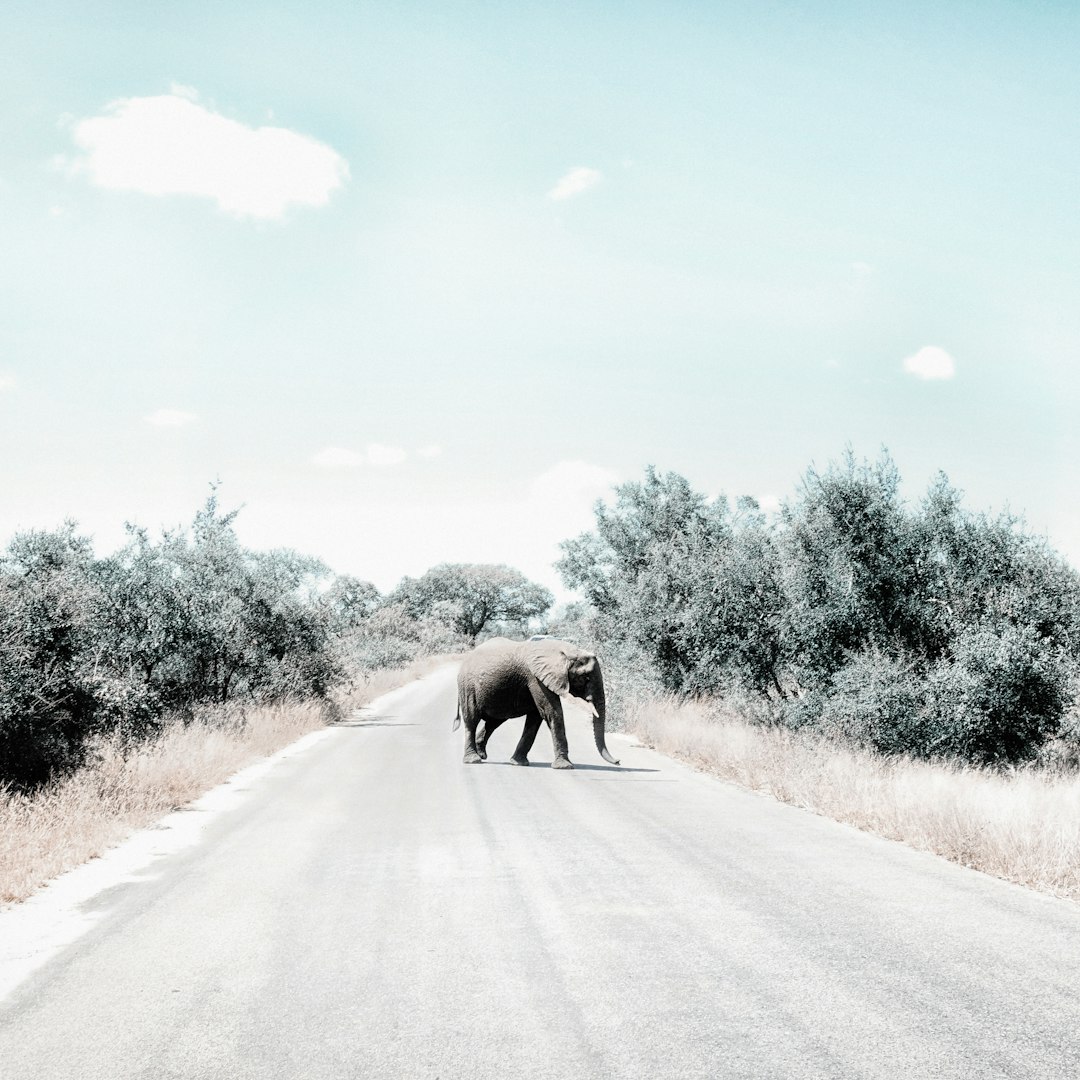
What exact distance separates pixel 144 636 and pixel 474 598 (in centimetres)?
9624

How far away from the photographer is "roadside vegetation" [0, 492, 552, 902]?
382 inches

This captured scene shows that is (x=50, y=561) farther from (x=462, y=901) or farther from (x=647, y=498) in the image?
(x=647, y=498)

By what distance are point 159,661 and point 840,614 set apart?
13870 mm

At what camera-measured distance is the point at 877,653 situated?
16.7m

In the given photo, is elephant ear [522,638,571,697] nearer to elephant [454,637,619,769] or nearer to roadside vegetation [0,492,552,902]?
elephant [454,637,619,769]

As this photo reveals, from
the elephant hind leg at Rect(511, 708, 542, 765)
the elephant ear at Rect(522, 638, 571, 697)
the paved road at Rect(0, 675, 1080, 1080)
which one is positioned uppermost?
the elephant ear at Rect(522, 638, 571, 697)

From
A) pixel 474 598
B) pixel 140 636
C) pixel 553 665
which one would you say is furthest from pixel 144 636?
pixel 474 598

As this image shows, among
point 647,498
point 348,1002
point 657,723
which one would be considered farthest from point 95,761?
point 647,498

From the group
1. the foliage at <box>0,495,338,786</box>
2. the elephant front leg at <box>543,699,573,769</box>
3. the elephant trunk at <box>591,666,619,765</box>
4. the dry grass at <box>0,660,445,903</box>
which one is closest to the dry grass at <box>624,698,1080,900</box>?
the elephant trunk at <box>591,666,619,765</box>

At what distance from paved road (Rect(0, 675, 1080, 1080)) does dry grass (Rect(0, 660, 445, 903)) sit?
37.1 inches

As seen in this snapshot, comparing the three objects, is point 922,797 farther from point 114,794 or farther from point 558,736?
point 114,794

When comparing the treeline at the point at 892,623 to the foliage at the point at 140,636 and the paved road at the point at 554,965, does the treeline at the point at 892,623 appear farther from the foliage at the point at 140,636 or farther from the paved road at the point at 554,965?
the foliage at the point at 140,636

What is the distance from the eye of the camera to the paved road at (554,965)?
3.87 meters

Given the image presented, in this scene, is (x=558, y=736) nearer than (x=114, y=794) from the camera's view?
No
